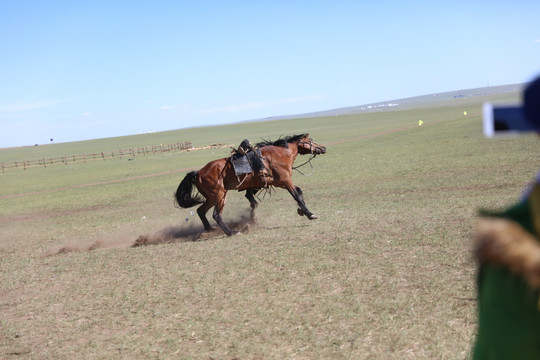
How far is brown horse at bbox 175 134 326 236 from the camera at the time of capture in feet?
38.6

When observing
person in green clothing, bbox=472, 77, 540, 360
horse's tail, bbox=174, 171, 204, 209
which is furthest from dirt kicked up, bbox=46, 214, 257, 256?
person in green clothing, bbox=472, 77, 540, 360

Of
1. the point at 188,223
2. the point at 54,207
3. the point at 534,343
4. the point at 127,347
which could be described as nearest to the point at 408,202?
the point at 188,223

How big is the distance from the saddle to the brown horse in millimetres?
126

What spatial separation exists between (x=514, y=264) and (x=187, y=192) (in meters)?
11.1

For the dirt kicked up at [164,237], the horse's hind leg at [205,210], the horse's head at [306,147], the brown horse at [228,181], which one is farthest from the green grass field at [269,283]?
the horse's head at [306,147]

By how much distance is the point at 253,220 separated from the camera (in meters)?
12.7

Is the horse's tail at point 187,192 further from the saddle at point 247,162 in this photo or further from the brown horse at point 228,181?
the saddle at point 247,162

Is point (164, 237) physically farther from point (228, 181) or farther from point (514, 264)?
point (514, 264)

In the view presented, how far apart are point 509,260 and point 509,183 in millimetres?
14855

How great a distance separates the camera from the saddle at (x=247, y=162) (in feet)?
38.6

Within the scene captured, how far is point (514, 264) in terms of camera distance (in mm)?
1133

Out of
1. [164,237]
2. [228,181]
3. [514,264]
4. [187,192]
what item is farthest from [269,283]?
[514,264]

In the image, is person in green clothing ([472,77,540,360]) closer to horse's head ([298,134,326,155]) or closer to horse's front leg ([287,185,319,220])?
horse's front leg ([287,185,319,220])

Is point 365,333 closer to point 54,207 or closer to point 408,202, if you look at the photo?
point 408,202
